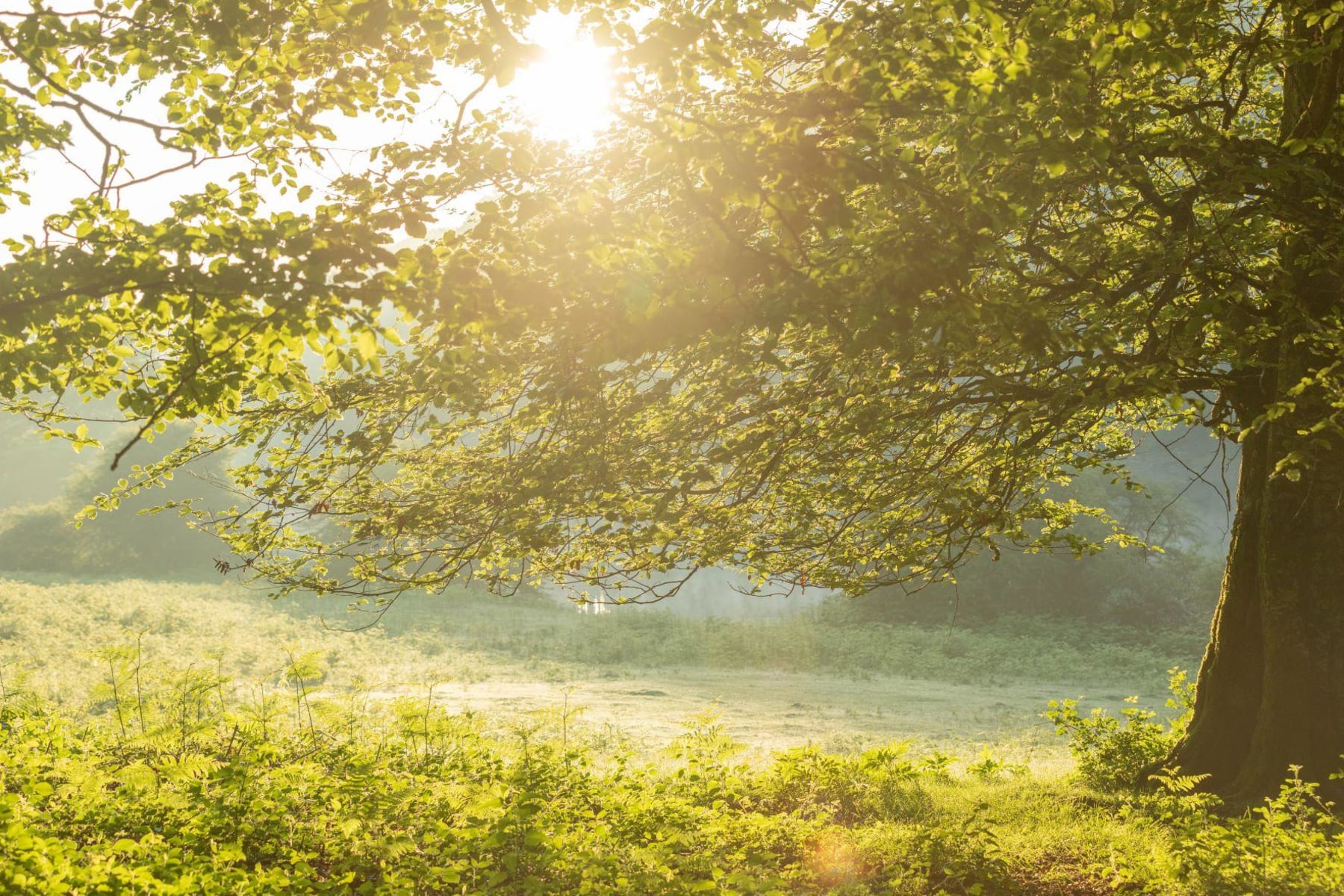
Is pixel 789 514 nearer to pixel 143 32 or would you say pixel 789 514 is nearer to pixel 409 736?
pixel 409 736

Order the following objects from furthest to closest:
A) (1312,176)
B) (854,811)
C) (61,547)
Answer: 1. (61,547)
2. (854,811)
3. (1312,176)

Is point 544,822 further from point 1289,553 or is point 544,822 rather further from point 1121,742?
point 1289,553

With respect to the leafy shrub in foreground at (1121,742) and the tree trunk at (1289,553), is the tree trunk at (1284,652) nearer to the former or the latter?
the tree trunk at (1289,553)

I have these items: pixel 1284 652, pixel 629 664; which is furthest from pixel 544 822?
pixel 629 664

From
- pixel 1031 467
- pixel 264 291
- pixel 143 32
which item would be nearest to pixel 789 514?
pixel 1031 467

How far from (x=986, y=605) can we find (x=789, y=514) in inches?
1401

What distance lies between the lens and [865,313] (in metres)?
5.10

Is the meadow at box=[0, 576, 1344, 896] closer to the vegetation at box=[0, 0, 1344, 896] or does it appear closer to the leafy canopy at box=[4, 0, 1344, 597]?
the vegetation at box=[0, 0, 1344, 896]

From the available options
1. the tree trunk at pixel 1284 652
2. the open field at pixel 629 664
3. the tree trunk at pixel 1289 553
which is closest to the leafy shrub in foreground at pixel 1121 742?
the tree trunk at pixel 1289 553

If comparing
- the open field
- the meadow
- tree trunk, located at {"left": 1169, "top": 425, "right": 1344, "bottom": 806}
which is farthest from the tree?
the open field

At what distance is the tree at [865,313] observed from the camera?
518cm

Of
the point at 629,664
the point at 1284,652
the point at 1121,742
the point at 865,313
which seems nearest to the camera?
the point at 865,313

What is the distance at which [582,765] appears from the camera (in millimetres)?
9477

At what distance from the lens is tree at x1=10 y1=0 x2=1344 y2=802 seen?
5.18m
